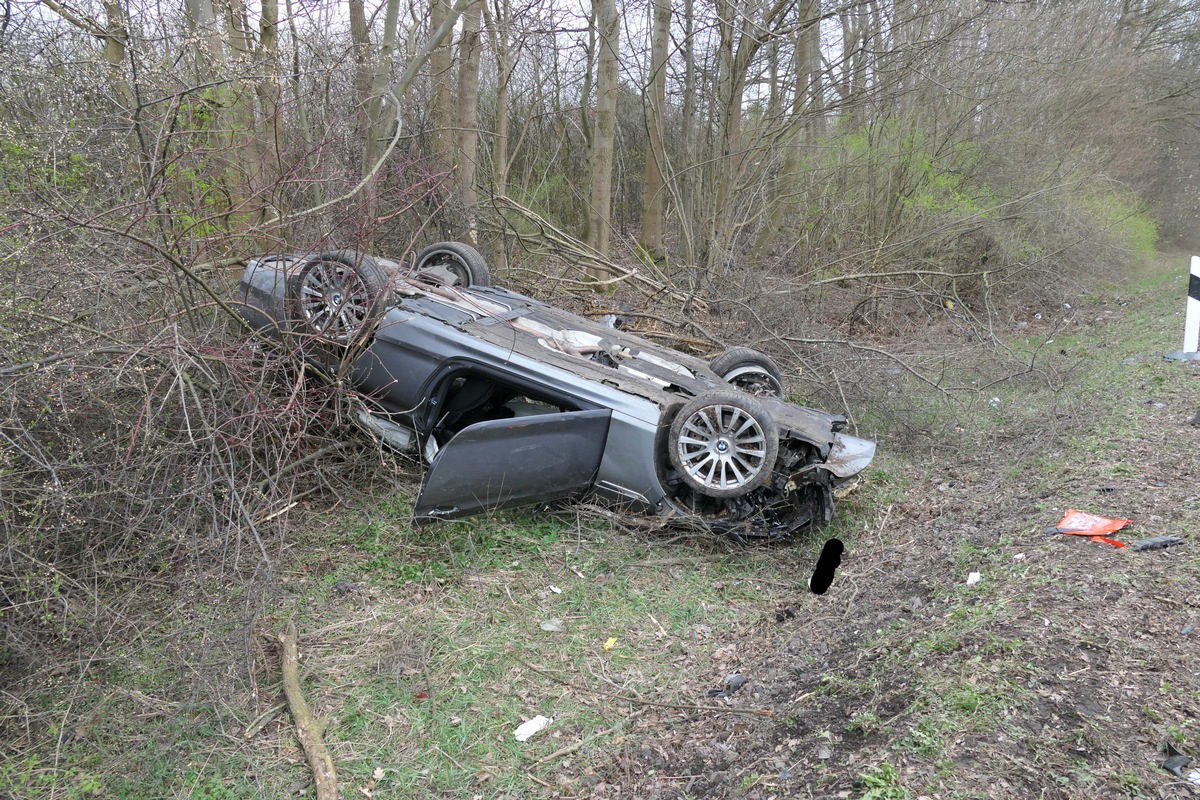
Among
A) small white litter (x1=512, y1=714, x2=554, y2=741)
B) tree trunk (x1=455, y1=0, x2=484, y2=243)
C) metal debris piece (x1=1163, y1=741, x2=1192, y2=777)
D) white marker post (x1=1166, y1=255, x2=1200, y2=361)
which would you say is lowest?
small white litter (x1=512, y1=714, x2=554, y2=741)

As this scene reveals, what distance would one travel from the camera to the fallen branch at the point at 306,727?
297cm

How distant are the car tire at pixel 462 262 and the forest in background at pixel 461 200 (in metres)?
0.64

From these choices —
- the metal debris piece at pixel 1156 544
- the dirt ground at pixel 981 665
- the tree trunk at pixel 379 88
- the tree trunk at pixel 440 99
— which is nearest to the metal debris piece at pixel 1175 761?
the dirt ground at pixel 981 665

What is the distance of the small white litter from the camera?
11.0ft

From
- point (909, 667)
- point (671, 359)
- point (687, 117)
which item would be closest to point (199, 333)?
point (671, 359)

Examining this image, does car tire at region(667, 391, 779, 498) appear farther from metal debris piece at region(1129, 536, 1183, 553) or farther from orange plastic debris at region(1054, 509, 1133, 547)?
metal debris piece at region(1129, 536, 1183, 553)

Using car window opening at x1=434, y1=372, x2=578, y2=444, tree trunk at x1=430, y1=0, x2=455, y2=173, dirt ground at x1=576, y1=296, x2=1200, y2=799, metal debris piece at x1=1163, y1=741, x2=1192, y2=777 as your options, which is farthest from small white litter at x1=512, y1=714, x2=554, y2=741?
tree trunk at x1=430, y1=0, x2=455, y2=173

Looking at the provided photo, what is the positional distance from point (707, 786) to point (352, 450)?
353 cm

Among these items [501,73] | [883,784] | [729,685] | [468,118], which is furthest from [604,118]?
[883,784]

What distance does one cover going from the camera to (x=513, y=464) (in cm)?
445

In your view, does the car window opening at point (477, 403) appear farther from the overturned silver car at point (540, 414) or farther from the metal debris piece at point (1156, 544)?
the metal debris piece at point (1156, 544)

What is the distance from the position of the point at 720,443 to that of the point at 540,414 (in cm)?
112

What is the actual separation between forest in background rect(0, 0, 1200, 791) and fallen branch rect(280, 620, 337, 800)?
301 mm

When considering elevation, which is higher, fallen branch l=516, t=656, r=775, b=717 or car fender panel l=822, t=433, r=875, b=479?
car fender panel l=822, t=433, r=875, b=479
